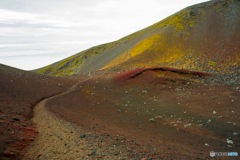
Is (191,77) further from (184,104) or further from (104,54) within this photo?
(104,54)

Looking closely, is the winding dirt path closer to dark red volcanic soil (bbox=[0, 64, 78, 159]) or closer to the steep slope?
dark red volcanic soil (bbox=[0, 64, 78, 159])

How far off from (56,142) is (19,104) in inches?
253

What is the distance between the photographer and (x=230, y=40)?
33.0m

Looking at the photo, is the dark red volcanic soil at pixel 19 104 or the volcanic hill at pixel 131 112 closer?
the dark red volcanic soil at pixel 19 104

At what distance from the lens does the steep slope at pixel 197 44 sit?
28.5 metres

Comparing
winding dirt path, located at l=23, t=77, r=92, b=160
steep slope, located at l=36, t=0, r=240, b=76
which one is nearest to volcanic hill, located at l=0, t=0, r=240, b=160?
winding dirt path, located at l=23, t=77, r=92, b=160

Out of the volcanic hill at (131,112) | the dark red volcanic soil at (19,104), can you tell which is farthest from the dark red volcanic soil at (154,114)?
the dark red volcanic soil at (19,104)

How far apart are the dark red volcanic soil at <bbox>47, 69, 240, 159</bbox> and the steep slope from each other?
8.23 metres

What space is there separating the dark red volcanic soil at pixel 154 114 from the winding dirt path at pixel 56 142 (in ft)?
2.48

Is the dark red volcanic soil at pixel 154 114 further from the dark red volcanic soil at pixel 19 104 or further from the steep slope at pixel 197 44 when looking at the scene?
the steep slope at pixel 197 44

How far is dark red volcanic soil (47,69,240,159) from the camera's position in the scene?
826cm

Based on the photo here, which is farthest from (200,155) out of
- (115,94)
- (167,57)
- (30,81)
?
(167,57)

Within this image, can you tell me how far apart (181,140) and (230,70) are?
20663 millimetres

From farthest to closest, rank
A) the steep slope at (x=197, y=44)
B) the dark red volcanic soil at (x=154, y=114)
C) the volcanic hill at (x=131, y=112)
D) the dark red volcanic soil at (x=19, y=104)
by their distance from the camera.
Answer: the steep slope at (x=197, y=44), the dark red volcanic soil at (x=154, y=114), the volcanic hill at (x=131, y=112), the dark red volcanic soil at (x=19, y=104)
